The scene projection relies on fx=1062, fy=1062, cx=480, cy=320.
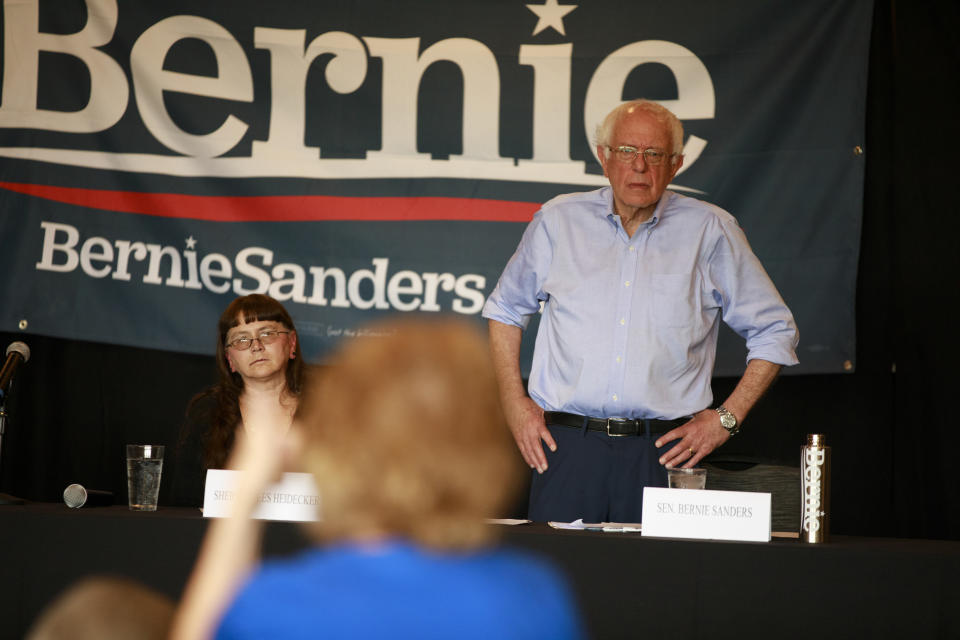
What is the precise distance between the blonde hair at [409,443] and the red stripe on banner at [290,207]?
3.01 meters

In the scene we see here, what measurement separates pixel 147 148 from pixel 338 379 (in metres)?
3.36

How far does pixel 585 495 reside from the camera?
2.79 metres

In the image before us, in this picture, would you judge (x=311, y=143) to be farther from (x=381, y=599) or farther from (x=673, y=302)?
(x=381, y=599)

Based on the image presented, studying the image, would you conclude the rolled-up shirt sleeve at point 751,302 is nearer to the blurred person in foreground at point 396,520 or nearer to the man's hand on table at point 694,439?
the man's hand on table at point 694,439

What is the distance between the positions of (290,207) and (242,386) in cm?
102

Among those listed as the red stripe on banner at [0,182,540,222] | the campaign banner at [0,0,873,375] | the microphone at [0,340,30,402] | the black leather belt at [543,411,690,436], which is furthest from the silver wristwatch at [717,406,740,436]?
the microphone at [0,340,30,402]

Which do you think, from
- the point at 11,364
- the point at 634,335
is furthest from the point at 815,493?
the point at 11,364

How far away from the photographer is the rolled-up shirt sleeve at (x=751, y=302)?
115 inches

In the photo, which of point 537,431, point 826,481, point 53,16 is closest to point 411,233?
point 537,431

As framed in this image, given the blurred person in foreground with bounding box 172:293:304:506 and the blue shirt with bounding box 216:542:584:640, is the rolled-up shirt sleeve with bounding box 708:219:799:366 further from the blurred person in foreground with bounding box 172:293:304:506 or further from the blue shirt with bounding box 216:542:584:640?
the blue shirt with bounding box 216:542:584:640

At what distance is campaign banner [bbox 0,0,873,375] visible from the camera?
12.5ft

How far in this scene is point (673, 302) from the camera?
9.54 ft

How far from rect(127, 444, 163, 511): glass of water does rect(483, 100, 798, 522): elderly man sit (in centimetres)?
100

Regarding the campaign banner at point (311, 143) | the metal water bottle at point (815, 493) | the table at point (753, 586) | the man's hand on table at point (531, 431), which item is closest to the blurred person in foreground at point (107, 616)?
the table at point (753, 586)
